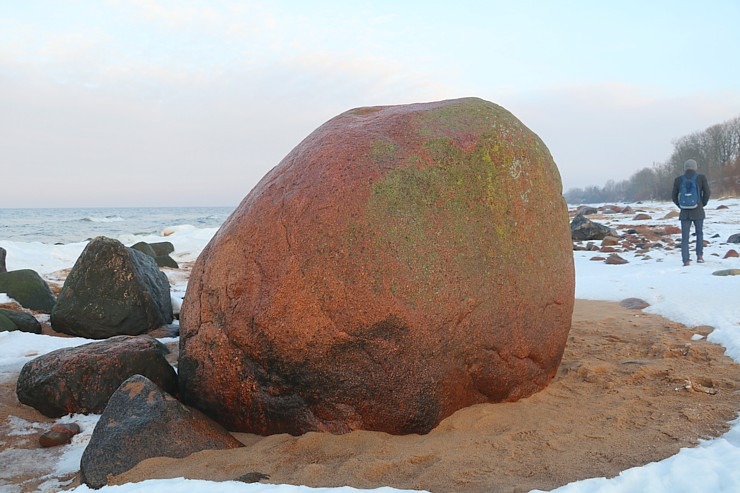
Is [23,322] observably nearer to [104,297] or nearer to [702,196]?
[104,297]

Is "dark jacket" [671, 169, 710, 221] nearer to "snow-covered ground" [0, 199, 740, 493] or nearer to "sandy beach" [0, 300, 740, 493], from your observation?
"snow-covered ground" [0, 199, 740, 493]

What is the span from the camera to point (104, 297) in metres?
6.04

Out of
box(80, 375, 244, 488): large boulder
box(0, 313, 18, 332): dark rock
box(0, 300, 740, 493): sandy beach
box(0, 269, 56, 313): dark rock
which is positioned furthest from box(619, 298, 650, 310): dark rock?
box(0, 269, 56, 313): dark rock

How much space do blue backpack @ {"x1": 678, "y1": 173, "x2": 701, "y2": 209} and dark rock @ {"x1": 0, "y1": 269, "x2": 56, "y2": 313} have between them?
9.70 m

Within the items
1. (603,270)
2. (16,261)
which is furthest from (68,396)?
(16,261)

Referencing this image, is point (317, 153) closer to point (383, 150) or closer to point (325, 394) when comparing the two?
point (383, 150)

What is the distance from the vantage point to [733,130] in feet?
142

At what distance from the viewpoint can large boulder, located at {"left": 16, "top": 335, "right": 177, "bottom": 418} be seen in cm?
400

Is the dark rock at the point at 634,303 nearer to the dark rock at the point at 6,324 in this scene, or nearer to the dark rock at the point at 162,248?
the dark rock at the point at 6,324

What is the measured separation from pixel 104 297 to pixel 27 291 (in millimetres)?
1939

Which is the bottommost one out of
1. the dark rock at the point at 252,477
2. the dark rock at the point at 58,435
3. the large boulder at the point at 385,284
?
the dark rock at the point at 58,435

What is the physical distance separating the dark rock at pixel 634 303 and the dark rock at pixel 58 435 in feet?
19.4

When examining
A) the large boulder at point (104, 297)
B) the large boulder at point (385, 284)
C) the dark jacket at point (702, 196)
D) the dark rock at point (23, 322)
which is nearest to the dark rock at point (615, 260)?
the dark jacket at point (702, 196)

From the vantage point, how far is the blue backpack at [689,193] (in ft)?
29.9
